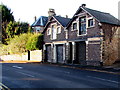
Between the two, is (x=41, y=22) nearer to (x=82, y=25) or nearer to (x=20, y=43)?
(x=20, y=43)

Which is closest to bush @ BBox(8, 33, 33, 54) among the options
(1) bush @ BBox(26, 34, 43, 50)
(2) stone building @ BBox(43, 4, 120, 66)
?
(1) bush @ BBox(26, 34, 43, 50)

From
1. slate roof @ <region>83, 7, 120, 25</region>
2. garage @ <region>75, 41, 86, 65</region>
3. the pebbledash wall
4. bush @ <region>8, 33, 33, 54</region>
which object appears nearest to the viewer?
slate roof @ <region>83, 7, 120, 25</region>

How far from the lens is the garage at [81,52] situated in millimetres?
23094

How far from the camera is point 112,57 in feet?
70.2

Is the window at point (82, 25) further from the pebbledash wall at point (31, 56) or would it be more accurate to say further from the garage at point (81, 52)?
the pebbledash wall at point (31, 56)

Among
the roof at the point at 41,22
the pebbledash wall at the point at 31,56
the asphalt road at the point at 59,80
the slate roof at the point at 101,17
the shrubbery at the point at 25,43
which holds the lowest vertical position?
the asphalt road at the point at 59,80

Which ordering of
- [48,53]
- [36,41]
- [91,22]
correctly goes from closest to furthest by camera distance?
[91,22]
[48,53]
[36,41]

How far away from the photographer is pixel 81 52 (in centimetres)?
2361

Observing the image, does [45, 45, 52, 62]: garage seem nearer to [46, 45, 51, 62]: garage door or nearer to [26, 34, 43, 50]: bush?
[46, 45, 51, 62]: garage door

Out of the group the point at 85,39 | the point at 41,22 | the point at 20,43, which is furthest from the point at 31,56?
the point at 41,22

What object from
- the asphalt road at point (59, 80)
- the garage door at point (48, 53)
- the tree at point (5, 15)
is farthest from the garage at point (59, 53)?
the tree at point (5, 15)

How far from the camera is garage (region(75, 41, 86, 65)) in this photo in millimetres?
23094

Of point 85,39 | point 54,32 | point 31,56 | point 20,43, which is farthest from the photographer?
point 20,43

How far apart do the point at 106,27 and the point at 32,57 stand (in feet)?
58.5
